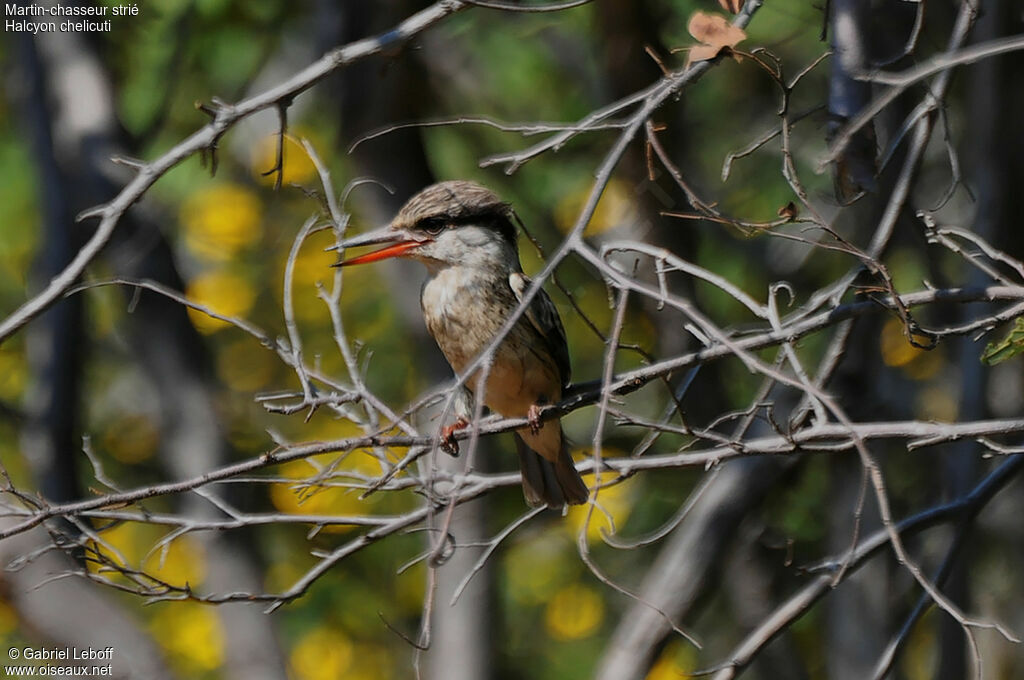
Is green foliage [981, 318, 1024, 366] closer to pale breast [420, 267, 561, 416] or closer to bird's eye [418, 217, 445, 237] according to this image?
pale breast [420, 267, 561, 416]

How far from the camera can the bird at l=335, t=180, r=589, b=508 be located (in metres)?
3.28

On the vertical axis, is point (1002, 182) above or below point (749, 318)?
A: above

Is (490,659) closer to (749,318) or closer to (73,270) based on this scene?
(749,318)

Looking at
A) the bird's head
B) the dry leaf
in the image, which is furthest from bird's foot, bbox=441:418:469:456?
the dry leaf

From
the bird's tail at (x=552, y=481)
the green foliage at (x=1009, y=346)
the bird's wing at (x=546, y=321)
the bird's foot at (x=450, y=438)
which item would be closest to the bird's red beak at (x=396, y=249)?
the bird's wing at (x=546, y=321)

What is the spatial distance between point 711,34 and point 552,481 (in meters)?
1.59

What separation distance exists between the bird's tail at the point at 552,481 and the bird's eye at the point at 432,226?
0.69m

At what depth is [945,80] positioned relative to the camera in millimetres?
2336

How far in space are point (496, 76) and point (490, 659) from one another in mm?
2447

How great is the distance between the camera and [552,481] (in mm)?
3340

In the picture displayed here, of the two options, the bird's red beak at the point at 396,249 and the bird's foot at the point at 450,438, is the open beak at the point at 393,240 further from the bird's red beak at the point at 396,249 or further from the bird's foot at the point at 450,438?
the bird's foot at the point at 450,438

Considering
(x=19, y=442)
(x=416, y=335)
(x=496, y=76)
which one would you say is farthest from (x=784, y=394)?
(x=19, y=442)

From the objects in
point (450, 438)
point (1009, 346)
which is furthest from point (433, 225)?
point (1009, 346)

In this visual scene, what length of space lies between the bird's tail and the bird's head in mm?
556
